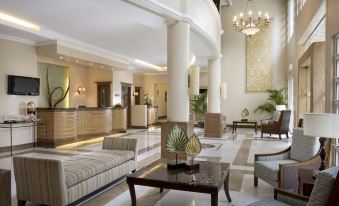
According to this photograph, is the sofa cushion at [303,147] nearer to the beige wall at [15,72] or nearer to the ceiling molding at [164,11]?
the ceiling molding at [164,11]

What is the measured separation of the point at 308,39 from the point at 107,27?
19.6 feet

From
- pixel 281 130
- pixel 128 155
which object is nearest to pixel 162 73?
pixel 281 130

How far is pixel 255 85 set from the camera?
1276cm

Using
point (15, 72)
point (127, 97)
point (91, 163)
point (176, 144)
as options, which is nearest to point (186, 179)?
point (176, 144)

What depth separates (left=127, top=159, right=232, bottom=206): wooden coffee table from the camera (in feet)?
8.57

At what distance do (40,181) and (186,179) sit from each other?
168cm

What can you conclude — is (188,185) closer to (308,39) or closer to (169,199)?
(169,199)

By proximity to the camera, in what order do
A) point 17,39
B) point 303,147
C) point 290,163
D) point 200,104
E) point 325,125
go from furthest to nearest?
point 200,104, point 17,39, point 303,147, point 290,163, point 325,125

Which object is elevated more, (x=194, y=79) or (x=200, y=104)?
(x=194, y=79)

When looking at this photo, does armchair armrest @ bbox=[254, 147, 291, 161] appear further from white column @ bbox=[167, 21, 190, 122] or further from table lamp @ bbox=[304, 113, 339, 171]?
white column @ bbox=[167, 21, 190, 122]

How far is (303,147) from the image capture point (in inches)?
143

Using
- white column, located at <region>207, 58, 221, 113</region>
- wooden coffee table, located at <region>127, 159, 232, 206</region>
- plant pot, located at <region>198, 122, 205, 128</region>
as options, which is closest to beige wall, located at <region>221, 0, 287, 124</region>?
plant pot, located at <region>198, 122, 205, 128</region>

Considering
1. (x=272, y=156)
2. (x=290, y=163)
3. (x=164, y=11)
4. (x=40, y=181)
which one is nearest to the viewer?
(x=40, y=181)

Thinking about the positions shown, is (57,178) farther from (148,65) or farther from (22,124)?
(148,65)
